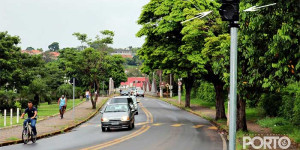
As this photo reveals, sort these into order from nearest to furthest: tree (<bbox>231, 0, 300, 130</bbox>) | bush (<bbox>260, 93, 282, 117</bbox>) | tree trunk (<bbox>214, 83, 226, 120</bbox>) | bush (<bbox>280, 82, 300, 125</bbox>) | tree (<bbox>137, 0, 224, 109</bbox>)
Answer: tree (<bbox>231, 0, 300, 130</bbox>)
bush (<bbox>280, 82, 300, 125</bbox>)
tree (<bbox>137, 0, 224, 109</bbox>)
bush (<bbox>260, 93, 282, 117</bbox>)
tree trunk (<bbox>214, 83, 226, 120</bbox>)

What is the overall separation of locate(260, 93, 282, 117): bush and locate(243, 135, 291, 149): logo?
908 centimetres

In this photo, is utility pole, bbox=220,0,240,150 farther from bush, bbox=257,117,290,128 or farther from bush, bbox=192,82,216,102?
bush, bbox=192,82,216,102

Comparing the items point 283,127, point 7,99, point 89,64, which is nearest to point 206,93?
point 89,64

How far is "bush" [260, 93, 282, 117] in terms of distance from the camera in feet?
89.1

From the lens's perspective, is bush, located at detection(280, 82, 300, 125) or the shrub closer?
bush, located at detection(280, 82, 300, 125)

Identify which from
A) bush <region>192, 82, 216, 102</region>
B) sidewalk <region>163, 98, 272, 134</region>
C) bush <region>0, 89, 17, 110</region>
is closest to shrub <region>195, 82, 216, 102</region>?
bush <region>192, 82, 216, 102</region>

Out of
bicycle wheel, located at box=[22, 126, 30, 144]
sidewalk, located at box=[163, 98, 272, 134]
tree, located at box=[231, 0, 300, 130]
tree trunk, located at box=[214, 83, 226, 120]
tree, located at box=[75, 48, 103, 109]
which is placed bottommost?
sidewalk, located at box=[163, 98, 272, 134]

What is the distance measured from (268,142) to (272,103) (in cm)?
1169

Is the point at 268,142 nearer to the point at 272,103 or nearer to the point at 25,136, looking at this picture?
the point at 25,136

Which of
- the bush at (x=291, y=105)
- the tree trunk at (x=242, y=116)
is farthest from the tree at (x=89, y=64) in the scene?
the tree trunk at (x=242, y=116)

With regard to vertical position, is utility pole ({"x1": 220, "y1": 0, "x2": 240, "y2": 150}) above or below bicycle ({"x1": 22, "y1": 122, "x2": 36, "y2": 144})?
above

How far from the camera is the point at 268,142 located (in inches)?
656

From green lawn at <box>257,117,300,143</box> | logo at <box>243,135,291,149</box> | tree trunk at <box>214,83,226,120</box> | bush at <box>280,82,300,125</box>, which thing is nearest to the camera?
logo at <box>243,135,291,149</box>

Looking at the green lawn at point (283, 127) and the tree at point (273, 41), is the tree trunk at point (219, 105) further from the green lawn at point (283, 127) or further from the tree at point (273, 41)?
the tree at point (273, 41)
